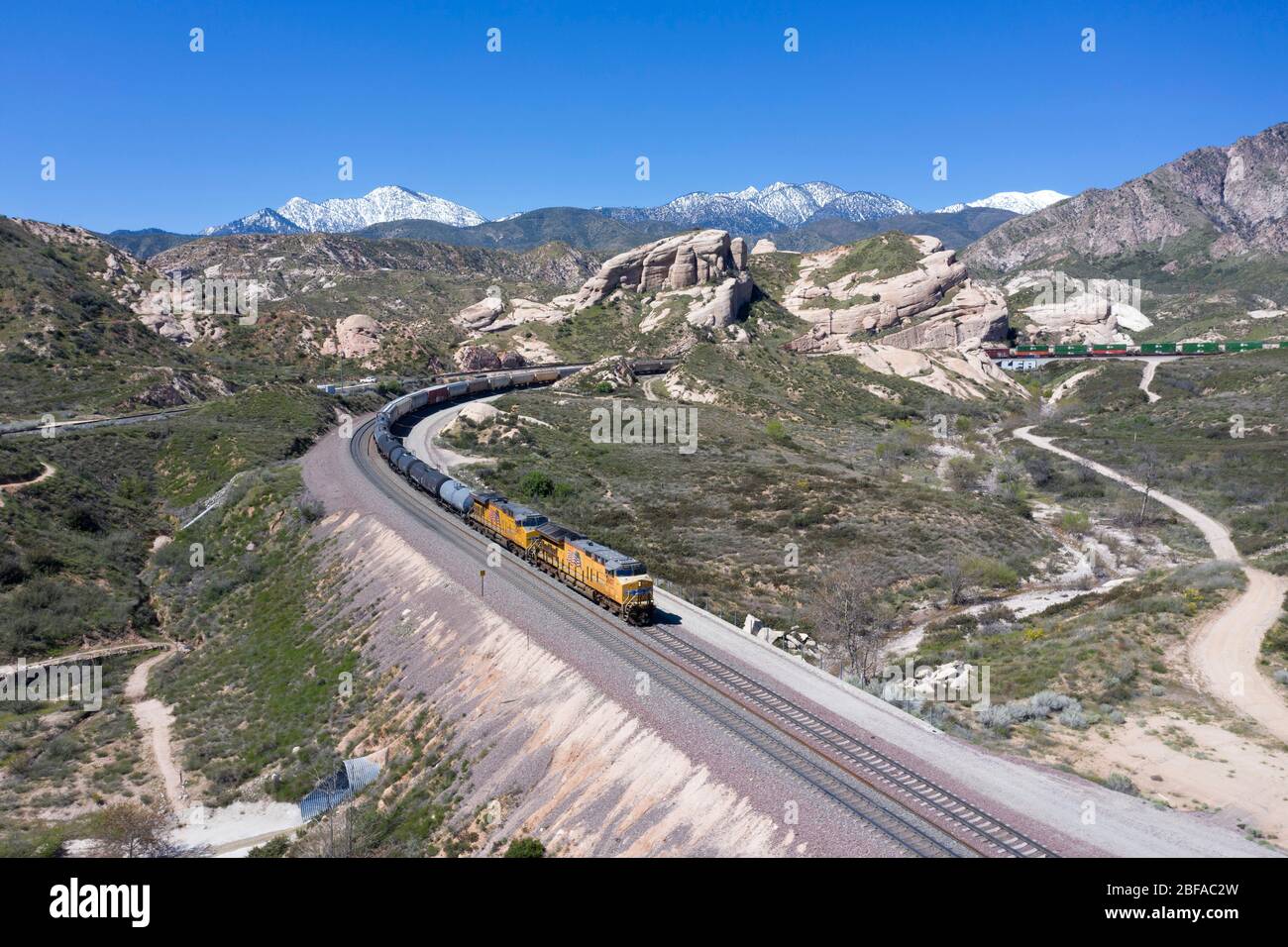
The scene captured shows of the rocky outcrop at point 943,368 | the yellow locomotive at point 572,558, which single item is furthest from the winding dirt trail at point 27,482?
the rocky outcrop at point 943,368

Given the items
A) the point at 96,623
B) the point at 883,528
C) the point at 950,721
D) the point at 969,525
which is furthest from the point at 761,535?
the point at 96,623

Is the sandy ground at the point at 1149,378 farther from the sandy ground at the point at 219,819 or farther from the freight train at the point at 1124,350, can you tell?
the sandy ground at the point at 219,819

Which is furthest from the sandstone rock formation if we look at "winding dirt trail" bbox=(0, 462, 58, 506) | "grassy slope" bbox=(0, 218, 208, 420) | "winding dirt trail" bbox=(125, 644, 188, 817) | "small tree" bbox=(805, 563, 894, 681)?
"winding dirt trail" bbox=(125, 644, 188, 817)

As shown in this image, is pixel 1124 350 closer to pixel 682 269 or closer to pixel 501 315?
pixel 682 269

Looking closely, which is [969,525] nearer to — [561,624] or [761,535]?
[761,535]

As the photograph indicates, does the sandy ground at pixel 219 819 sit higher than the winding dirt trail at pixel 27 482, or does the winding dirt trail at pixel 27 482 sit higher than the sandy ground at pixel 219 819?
the winding dirt trail at pixel 27 482
